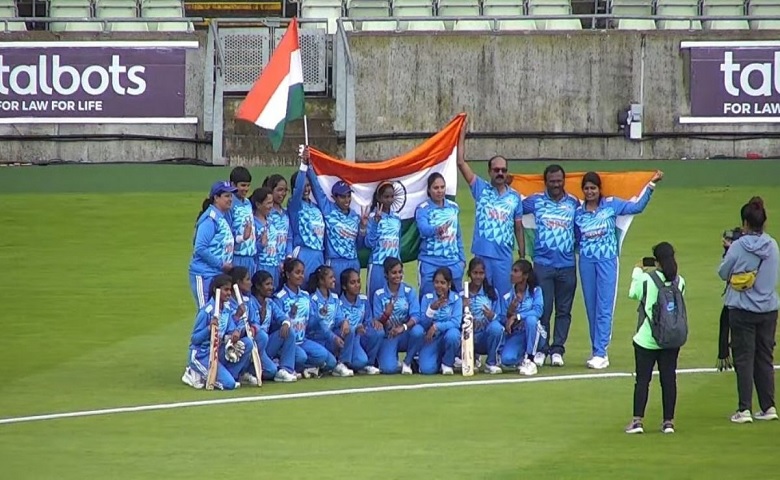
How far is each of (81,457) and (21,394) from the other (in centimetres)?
276

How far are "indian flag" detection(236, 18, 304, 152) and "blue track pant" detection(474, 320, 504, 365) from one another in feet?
9.05

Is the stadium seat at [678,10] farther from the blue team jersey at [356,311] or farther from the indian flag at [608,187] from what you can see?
the blue team jersey at [356,311]

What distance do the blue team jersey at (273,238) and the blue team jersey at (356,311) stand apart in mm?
717

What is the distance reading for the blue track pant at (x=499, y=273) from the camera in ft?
51.6

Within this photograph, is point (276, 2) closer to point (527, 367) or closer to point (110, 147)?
point (110, 147)

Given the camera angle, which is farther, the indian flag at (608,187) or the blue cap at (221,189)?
the indian flag at (608,187)

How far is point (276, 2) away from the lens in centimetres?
2925

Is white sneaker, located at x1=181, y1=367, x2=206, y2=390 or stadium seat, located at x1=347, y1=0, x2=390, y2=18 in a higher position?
stadium seat, located at x1=347, y1=0, x2=390, y2=18

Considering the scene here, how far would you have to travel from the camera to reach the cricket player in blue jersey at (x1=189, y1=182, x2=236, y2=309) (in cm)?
1489

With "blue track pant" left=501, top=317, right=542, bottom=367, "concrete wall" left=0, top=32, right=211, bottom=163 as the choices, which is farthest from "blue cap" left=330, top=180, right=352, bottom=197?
"concrete wall" left=0, top=32, right=211, bottom=163

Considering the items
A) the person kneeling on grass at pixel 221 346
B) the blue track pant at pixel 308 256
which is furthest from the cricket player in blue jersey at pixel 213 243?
the blue track pant at pixel 308 256

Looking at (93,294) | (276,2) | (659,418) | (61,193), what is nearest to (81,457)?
(659,418)

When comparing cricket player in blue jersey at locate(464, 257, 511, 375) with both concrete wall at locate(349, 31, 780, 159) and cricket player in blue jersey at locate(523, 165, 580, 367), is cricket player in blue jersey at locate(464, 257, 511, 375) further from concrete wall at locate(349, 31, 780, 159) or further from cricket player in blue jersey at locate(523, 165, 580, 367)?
concrete wall at locate(349, 31, 780, 159)

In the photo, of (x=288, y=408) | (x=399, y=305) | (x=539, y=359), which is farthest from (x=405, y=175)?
(x=288, y=408)
